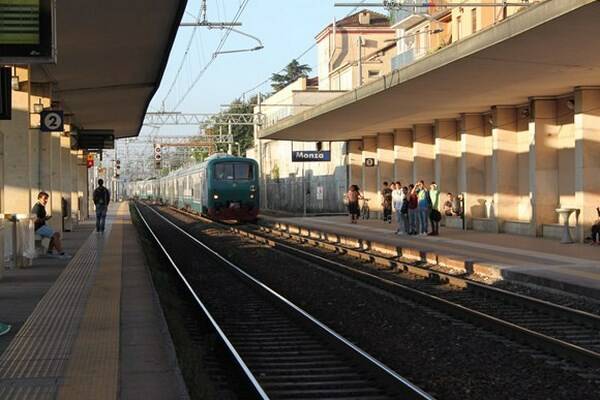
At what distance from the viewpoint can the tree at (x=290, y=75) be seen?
119750 millimetres

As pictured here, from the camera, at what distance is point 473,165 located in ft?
95.3

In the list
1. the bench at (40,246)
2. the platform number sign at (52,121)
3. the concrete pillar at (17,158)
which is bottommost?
the bench at (40,246)

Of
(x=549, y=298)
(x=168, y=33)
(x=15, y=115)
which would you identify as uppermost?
(x=168, y=33)

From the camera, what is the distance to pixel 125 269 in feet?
57.6

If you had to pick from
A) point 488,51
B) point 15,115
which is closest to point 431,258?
point 488,51

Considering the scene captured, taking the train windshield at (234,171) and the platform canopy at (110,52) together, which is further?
the train windshield at (234,171)

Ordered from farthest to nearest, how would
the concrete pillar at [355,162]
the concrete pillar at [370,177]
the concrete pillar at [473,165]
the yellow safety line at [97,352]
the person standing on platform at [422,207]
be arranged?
1. the concrete pillar at [355,162]
2. the concrete pillar at [370,177]
3. the concrete pillar at [473,165]
4. the person standing on platform at [422,207]
5. the yellow safety line at [97,352]

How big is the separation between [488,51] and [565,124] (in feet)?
25.3

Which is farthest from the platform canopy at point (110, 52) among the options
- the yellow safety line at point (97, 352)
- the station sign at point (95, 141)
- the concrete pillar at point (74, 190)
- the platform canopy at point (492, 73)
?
the concrete pillar at point (74, 190)

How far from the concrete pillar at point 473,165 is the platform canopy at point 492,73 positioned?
706 millimetres

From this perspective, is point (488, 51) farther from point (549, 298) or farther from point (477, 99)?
point (477, 99)

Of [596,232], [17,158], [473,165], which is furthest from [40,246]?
[473,165]

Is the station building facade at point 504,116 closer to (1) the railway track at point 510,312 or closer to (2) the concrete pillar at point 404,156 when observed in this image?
(2) the concrete pillar at point 404,156

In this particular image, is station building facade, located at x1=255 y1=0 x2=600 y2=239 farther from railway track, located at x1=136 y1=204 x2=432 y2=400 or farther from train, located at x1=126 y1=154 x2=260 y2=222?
railway track, located at x1=136 y1=204 x2=432 y2=400
